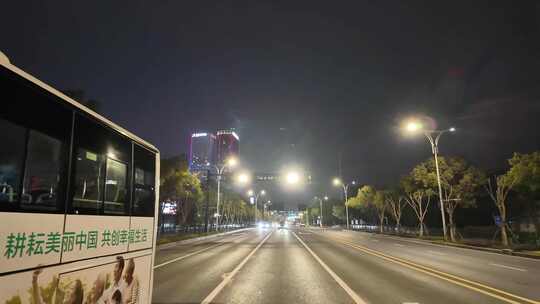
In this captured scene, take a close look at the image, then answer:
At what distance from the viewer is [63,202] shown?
4.23 m

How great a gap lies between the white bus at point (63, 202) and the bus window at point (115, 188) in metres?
0.02

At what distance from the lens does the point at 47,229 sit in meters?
3.88

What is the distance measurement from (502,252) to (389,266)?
39.3 ft

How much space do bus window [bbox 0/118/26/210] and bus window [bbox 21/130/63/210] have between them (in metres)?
0.10

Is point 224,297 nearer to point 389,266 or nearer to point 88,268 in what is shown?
point 88,268

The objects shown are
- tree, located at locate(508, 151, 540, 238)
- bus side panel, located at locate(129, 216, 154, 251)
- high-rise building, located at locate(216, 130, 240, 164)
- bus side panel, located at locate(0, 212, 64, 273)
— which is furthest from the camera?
high-rise building, located at locate(216, 130, 240, 164)

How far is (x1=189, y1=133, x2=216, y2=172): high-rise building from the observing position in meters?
105

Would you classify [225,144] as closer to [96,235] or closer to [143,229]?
[143,229]

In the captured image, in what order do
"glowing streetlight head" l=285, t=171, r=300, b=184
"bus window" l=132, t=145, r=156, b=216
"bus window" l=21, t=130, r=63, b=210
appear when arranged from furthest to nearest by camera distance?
1. "glowing streetlight head" l=285, t=171, r=300, b=184
2. "bus window" l=132, t=145, r=156, b=216
3. "bus window" l=21, t=130, r=63, b=210

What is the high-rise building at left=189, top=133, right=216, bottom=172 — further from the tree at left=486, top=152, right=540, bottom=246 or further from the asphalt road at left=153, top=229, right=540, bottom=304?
the asphalt road at left=153, top=229, right=540, bottom=304

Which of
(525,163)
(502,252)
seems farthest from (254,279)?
(525,163)

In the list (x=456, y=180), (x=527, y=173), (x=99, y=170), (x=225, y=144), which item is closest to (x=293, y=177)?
(x=456, y=180)

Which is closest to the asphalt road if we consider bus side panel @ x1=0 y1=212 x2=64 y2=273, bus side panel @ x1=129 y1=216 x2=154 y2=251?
bus side panel @ x1=129 y1=216 x2=154 y2=251

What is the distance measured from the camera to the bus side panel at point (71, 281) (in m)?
3.37
